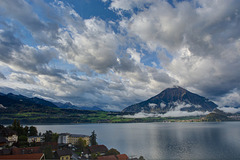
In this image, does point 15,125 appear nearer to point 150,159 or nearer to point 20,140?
point 20,140

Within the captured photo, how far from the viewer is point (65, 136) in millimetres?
117875

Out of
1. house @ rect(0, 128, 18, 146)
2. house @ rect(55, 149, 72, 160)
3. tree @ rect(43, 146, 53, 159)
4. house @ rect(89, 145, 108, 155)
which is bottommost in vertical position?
house @ rect(89, 145, 108, 155)

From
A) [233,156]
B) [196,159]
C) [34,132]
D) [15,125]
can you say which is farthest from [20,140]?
[233,156]

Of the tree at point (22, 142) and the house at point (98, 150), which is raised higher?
the tree at point (22, 142)

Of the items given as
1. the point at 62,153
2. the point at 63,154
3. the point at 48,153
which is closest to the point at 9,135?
the point at 62,153

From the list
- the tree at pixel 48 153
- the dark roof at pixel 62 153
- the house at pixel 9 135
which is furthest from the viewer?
the house at pixel 9 135

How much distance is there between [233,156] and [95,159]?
7542cm

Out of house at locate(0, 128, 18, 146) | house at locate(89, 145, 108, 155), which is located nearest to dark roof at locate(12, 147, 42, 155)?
house at locate(0, 128, 18, 146)

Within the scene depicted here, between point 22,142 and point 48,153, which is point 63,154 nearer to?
point 48,153

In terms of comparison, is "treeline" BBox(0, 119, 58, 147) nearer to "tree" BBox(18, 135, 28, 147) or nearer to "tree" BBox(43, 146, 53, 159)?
"tree" BBox(18, 135, 28, 147)

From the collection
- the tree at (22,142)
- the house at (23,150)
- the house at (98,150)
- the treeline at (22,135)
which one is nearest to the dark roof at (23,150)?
the house at (23,150)

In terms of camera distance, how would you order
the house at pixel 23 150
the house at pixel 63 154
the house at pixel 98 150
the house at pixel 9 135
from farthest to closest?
the house at pixel 98 150, the house at pixel 9 135, the house at pixel 63 154, the house at pixel 23 150

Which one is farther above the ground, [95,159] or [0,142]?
[0,142]

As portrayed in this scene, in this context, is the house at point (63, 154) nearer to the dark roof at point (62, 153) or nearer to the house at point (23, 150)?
the dark roof at point (62, 153)
